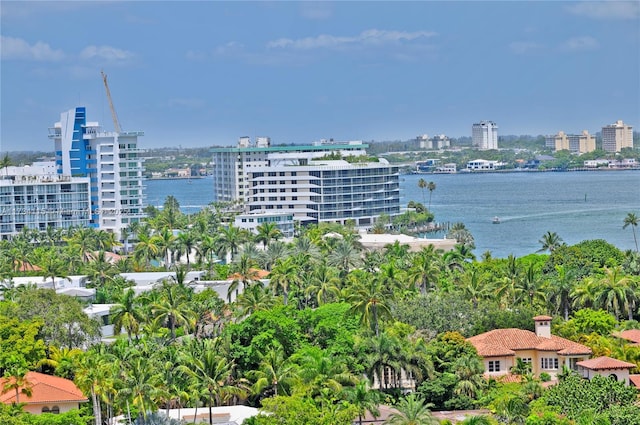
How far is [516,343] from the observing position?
180 ft

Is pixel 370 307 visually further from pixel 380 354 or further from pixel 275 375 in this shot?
pixel 275 375

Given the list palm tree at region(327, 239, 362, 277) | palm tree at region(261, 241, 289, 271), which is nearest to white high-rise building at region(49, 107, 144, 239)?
palm tree at region(261, 241, 289, 271)

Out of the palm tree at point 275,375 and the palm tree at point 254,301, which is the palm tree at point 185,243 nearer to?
the palm tree at point 254,301

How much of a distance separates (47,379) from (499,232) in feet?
422

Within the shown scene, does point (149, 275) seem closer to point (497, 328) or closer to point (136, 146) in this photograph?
point (497, 328)

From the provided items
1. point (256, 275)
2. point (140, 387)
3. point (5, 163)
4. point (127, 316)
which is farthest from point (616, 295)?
point (5, 163)

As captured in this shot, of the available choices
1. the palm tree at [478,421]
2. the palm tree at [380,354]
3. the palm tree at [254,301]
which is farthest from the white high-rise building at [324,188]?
the palm tree at [478,421]

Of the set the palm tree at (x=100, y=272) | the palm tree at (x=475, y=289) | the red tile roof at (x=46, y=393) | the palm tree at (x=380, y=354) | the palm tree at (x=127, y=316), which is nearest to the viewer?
the red tile roof at (x=46, y=393)

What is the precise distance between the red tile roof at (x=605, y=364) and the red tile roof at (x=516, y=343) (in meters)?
3.71

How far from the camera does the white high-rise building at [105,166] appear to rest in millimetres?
141250

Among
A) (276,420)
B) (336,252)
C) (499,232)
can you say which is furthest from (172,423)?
(499,232)

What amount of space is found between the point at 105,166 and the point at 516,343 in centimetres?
9394

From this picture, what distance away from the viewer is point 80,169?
5625 inches

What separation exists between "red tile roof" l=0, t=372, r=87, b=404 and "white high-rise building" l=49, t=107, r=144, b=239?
92.3m
